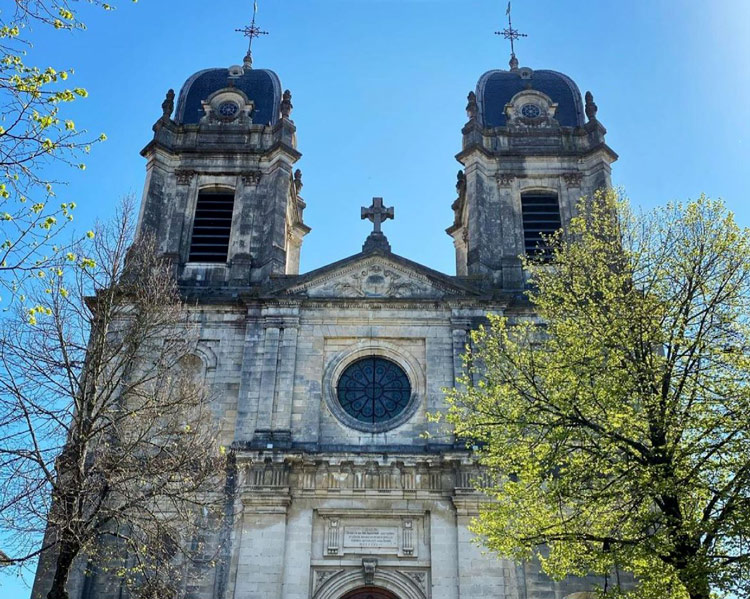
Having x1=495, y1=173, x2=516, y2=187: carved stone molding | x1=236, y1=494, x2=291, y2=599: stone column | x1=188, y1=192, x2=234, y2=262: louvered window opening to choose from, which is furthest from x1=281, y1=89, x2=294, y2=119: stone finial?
x1=236, y1=494, x2=291, y2=599: stone column

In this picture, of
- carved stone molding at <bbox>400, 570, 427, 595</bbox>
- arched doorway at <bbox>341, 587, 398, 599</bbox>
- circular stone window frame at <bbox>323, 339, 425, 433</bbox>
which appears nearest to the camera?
carved stone molding at <bbox>400, 570, 427, 595</bbox>

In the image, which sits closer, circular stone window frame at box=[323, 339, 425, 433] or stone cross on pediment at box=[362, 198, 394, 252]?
circular stone window frame at box=[323, 339, 425, 433]

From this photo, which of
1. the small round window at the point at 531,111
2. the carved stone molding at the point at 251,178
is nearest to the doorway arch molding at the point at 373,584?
the carved stone molding at the point at 251,178

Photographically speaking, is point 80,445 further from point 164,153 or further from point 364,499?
point 164,153

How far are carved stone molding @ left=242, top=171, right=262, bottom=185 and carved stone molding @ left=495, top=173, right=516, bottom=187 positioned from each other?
22.3ft

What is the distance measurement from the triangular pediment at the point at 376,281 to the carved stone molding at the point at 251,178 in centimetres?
412

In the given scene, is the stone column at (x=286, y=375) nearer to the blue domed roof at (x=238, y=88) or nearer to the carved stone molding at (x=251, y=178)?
the carved stone molding at (x=251, y=178)

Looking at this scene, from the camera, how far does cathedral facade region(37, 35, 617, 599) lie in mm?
16359

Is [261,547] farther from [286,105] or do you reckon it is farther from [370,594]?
[286,105]

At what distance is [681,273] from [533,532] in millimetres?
4724

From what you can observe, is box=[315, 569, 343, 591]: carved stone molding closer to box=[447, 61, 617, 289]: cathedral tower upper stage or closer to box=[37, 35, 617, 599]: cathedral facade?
box=[37, 35, 617, 599]: cathedral facade

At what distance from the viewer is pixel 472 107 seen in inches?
973

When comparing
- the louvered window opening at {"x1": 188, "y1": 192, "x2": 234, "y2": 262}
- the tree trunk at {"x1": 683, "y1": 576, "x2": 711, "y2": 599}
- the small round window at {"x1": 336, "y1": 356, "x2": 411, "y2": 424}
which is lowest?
the tree trunk at {"x1": 683, "y1": 576, "x2": 711, "y2": 599}

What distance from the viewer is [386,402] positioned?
1886cm
